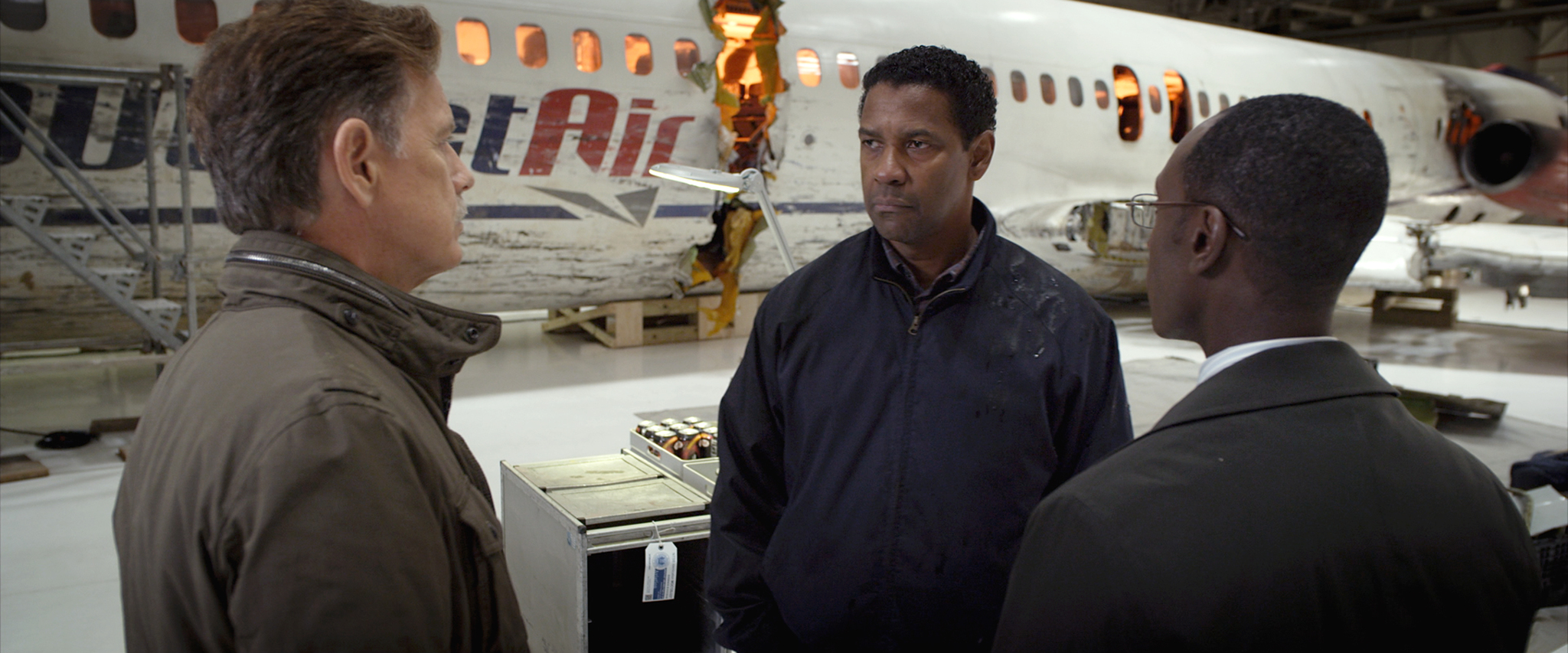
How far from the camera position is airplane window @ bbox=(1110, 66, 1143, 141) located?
Result: 10.6 m

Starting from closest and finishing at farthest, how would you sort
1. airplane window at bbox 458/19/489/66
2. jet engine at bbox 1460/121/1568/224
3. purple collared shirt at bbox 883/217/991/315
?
purple collared shirt at bbox 883/217/991/315 < airplane window at bbox 458/19/489/66 < jet engine at bbox 1460/121/1568/224

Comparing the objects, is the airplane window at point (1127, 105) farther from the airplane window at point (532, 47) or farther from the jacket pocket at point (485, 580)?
the jacket pocket at point (485, 580)

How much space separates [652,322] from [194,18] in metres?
4.66

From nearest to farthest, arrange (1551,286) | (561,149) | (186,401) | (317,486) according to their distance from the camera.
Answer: (317,486), (186,401), (561,149), (1551,286)

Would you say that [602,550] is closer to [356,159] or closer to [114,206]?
[356,159]

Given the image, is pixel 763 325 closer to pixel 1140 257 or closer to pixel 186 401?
pixel 186 401

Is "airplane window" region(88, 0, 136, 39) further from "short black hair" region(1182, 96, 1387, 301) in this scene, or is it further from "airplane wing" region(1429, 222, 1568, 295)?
"airplane wing" region(1429, 222, 1568, 295)

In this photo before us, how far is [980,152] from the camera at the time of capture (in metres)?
2.25

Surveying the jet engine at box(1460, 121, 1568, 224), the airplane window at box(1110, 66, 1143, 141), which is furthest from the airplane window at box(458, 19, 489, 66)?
the jet engine at box(1460, 121, 1568, 224)

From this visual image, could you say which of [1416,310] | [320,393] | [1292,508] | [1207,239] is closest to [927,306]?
[1207,239]

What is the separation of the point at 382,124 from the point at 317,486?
474 mm

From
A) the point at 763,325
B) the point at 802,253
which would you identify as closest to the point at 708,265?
the point at 802,253

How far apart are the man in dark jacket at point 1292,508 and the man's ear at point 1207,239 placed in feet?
0.10

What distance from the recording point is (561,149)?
734cm
